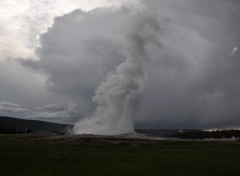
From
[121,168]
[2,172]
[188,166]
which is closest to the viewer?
[2,172]

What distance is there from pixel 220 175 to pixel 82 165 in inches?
573

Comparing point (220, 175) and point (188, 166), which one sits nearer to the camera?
point (220, 175)

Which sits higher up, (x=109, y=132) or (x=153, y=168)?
(x=109, y=132)

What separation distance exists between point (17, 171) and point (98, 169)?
26.2ft

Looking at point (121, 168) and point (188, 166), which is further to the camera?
point (188, 166)

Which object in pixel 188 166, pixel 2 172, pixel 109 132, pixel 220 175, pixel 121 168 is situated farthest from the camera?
pixel 109 132

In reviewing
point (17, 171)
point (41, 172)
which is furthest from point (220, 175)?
point (17, 171)

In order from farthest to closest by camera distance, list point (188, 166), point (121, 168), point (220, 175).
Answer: point (188, 166), point (121, 168), point (220, 175)

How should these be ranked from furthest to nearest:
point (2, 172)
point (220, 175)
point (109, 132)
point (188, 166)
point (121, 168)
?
point (109, 132) → point (188, 166) → point (121, 168) → point (220, 175) → point (2, 172)

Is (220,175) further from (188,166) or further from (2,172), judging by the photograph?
(2,172)

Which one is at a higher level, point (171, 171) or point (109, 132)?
point (109, 132)

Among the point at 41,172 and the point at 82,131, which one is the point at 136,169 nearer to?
the point at 41,172

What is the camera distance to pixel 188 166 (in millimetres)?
40812

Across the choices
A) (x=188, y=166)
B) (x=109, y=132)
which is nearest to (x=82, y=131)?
(x=109, y=132)
